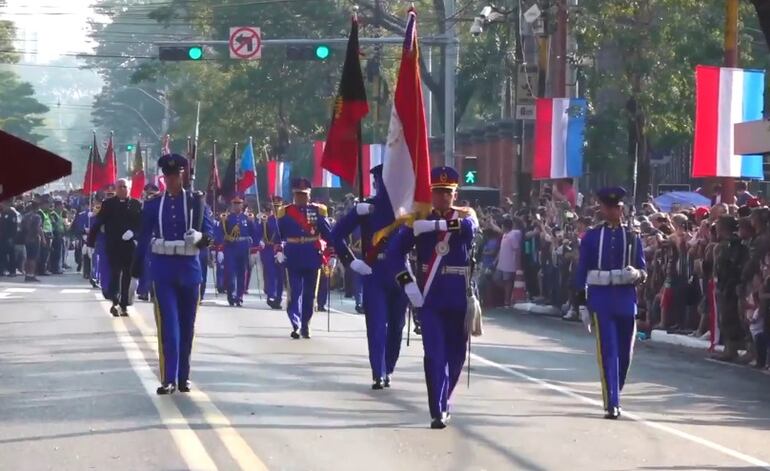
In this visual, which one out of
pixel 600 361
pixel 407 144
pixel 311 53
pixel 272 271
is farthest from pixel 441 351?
pixel 311 53

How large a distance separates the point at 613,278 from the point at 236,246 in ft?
63.4

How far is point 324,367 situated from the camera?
18438 mm

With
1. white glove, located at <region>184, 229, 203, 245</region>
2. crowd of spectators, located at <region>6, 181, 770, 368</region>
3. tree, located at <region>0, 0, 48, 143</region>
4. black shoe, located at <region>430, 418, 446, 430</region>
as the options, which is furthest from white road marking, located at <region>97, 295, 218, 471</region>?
tree, located at <region>0, 0, 48, 143</region>

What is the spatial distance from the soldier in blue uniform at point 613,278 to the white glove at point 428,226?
1.74 metres

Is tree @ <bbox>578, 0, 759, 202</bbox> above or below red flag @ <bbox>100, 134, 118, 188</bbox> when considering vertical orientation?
above

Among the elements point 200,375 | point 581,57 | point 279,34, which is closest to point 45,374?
point 200,375

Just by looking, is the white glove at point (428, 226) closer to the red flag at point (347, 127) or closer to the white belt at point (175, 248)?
the white belt at point (175, 248)

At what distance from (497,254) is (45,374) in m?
16.9

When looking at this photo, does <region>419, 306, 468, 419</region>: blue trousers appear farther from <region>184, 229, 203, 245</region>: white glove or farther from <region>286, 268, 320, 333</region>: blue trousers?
<region>286, 268, 320, 333</region>: blue trousers

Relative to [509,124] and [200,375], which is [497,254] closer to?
Result: [200,375]

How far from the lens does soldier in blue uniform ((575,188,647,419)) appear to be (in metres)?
14.8

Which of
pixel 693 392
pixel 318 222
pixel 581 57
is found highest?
pixel 581 57

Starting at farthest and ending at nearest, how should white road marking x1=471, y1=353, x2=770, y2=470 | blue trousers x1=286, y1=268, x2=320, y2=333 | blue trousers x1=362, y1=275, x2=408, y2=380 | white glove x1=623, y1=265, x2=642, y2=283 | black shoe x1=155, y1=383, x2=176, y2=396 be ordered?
1. blue trousers x1=286, y1=268, x2=320, y2=333
2. blue trousers x1=362, y1=275, x2=408, y2=380
3. black shoe x1=155, y1=383, x2=176, y2=396
4. white glove x1=623, y1=265, x2=642, y2=283
5. white road marking x1=471, y1=353, x2=770, y2=470

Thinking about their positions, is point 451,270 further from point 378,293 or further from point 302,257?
point 302,257
